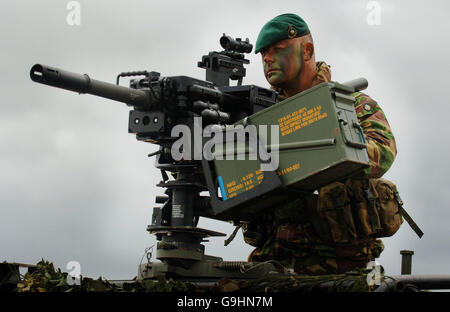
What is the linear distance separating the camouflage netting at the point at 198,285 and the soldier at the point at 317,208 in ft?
6.40

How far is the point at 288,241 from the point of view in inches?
340

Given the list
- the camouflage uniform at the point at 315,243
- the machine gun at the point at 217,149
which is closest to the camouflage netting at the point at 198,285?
the machine gun at the point at 217,149

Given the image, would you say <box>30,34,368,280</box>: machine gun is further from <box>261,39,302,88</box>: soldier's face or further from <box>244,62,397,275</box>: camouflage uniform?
<box>244,62,397,275</box>: camouflage uniform

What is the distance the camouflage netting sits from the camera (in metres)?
5.60

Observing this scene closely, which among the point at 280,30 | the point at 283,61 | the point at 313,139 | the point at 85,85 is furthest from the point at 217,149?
the point at 280,30

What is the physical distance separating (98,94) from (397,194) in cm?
372

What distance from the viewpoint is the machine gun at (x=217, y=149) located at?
678cm

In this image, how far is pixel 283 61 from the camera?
8.91 metres

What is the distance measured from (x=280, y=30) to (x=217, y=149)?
6.48 ft

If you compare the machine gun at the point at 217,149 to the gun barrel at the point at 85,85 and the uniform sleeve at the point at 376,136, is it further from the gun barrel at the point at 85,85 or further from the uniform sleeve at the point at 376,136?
the uniform sleeve at the point at 376,136

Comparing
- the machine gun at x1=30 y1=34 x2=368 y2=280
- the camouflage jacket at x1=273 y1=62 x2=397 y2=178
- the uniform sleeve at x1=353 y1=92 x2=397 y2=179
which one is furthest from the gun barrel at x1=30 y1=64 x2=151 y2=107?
the uniform sleeve at x1=353 y1=92 x2=397 y2=179

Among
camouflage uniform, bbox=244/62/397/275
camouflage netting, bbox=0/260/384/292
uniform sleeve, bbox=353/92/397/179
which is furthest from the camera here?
camouflage uniform, bbox=244/62/397/275

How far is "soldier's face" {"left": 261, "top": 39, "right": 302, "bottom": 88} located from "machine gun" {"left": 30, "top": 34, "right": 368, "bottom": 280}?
0.24 metres
